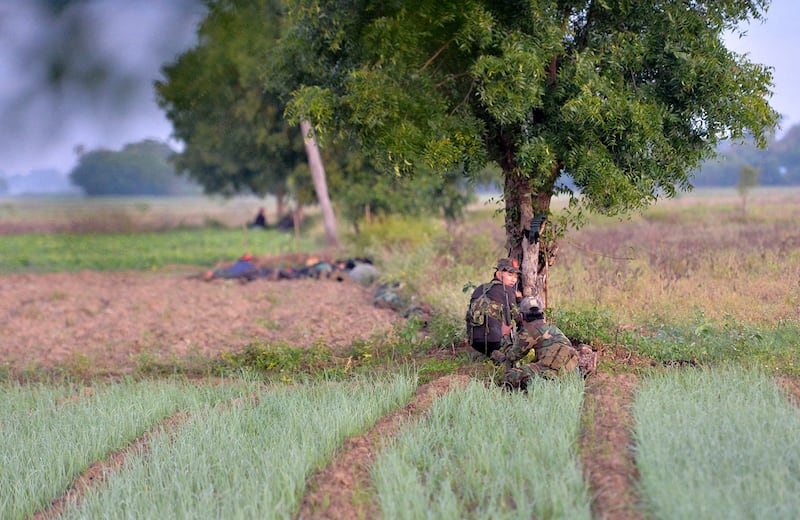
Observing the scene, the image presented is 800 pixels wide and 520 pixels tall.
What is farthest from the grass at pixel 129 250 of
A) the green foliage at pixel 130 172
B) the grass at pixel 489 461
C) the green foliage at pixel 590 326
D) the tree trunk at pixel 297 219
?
the grass at pixel 489 461

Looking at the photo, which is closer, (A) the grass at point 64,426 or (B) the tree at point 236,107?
(A) the grass at point 64,426

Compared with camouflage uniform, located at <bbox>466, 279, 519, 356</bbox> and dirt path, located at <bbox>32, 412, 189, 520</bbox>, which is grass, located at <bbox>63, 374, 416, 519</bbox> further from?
camouflage uniform, located at <bbox>466, 279, 519, 356</bbox>

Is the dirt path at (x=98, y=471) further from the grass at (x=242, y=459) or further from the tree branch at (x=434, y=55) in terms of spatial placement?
the tree branch at (x=434, y=55)

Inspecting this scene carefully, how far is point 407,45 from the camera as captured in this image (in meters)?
8.41

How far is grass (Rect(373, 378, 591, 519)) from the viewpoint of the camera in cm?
430

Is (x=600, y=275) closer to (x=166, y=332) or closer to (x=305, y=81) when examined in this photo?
(x=305, y=81)

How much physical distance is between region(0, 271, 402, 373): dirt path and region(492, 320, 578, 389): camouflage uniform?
3.38 meters

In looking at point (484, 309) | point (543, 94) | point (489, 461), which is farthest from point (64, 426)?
point (543, 94)

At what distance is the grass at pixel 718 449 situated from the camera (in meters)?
4.02

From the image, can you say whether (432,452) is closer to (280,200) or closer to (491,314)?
(491,314)

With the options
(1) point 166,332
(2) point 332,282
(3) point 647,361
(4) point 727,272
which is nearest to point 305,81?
(1) point 166,332

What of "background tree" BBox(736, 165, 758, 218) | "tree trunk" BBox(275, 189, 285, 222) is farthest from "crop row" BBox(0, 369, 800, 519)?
"tree trunk" BBox(275, 189, 285, 222)

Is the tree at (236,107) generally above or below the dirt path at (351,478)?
above

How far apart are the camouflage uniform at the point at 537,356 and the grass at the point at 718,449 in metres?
0.87
